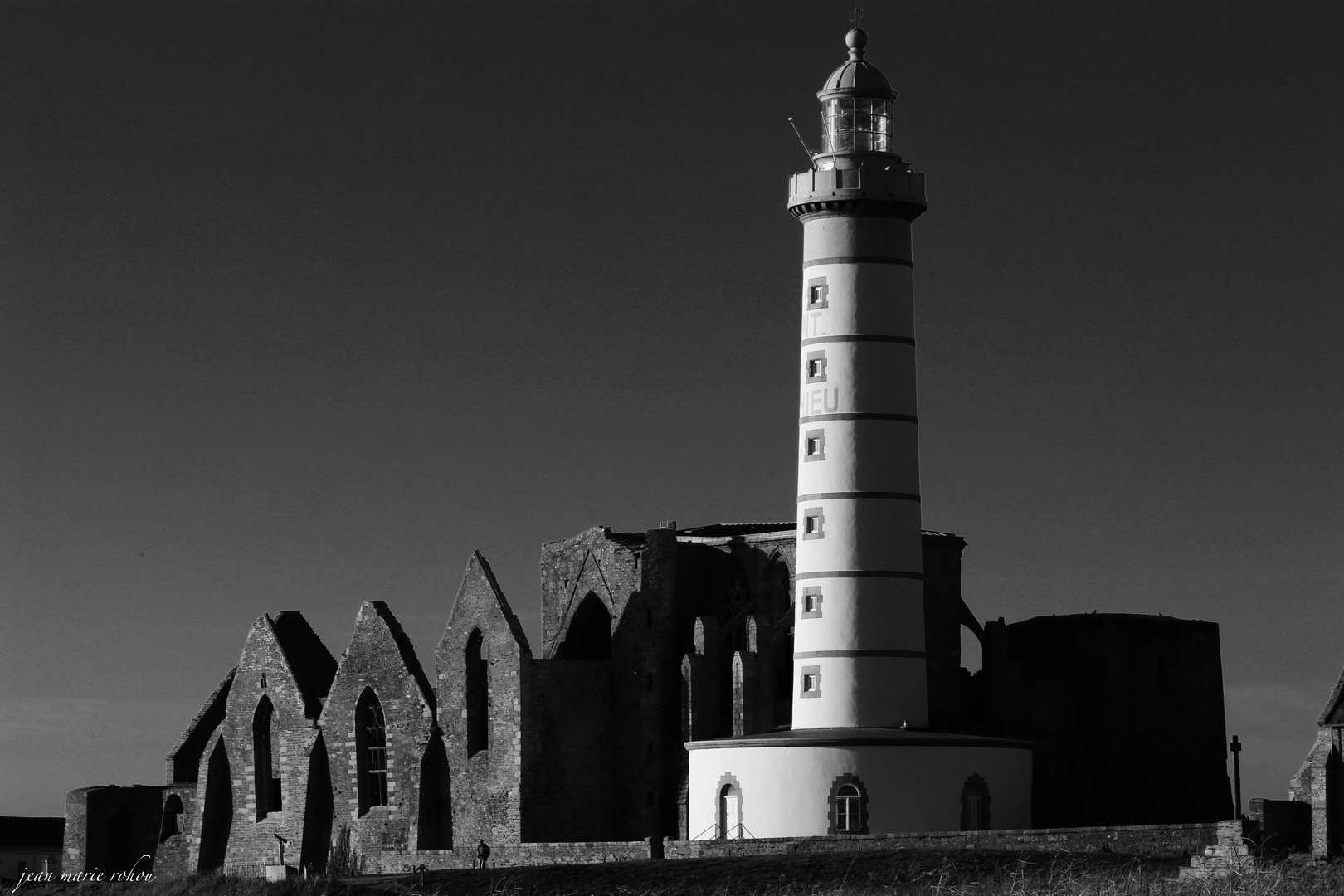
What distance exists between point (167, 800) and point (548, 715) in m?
A: 14.9

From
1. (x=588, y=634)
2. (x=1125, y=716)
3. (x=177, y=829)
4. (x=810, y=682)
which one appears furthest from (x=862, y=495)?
(x=177, y=829)

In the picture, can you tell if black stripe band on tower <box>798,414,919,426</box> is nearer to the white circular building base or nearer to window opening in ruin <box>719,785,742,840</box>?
the white circular building base

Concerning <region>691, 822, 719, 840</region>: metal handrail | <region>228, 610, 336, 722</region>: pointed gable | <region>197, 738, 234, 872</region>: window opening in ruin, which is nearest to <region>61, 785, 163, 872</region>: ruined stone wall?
<region>197, 738, 234, 872</region>: window opening in ruin

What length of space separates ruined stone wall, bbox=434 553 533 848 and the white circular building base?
7790 millimetres

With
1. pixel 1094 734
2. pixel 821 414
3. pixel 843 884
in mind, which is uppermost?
pixel 821 414

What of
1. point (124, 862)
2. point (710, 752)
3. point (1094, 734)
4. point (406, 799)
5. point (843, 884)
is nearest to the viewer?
point (843, 884)

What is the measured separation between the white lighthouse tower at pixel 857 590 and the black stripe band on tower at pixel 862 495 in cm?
2

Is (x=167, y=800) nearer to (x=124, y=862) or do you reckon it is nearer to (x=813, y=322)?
(x=124, y=862)

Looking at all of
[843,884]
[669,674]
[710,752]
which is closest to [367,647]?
[669,674]

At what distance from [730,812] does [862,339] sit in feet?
33.9

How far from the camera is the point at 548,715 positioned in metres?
65.0

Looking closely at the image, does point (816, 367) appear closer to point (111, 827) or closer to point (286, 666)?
point (286, 666)

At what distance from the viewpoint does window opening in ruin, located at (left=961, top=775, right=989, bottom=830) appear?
57.1 m

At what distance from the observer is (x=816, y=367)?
59375 mm
